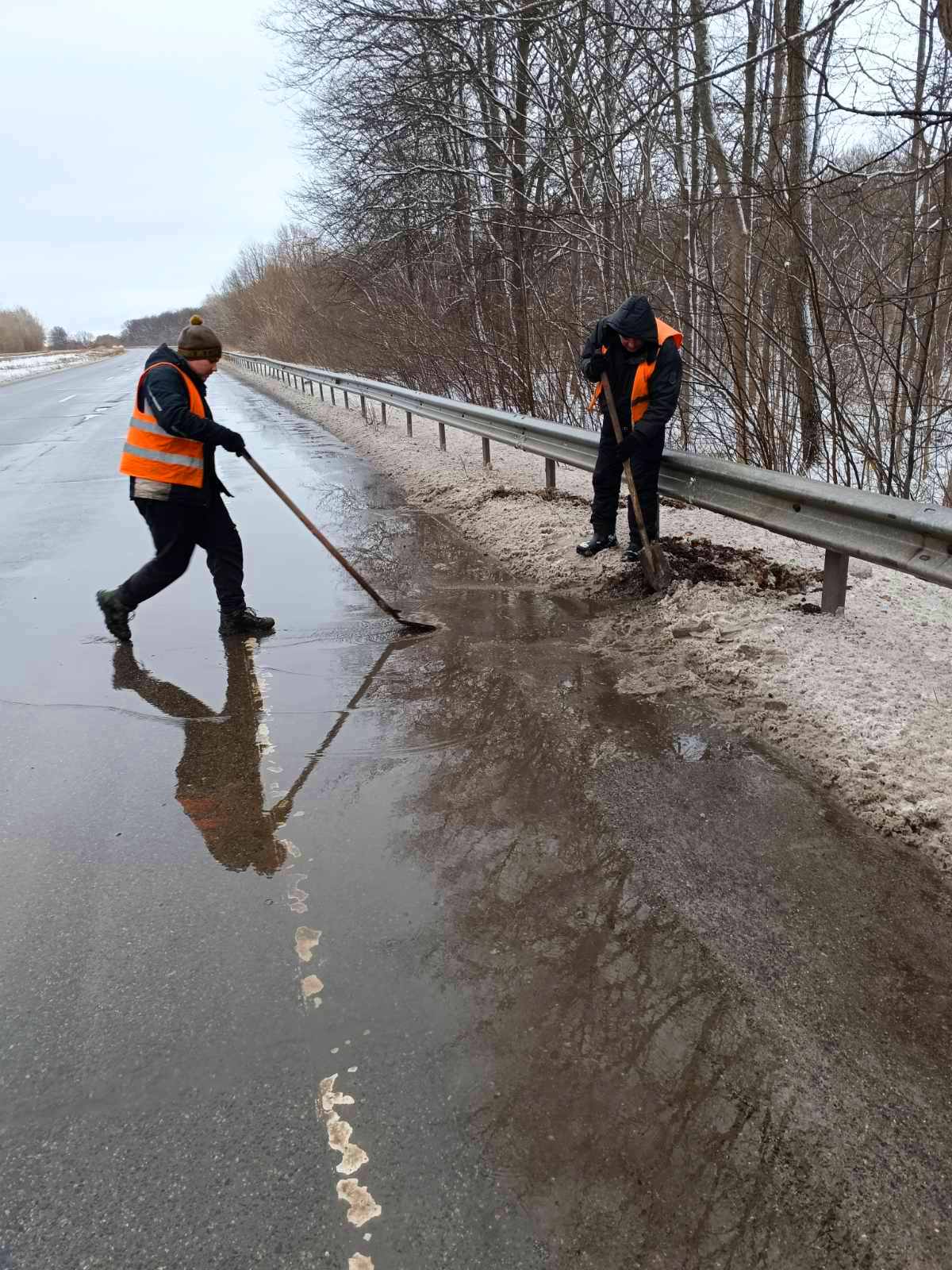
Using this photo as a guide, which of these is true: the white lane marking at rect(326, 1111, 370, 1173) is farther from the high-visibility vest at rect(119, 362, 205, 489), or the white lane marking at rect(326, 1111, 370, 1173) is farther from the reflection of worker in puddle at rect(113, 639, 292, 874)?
the high-visibility vest at rect(119, 362, 205, 489)

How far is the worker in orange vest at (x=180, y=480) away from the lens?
511 centimetres

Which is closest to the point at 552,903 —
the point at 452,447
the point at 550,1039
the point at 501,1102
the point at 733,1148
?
the point at 550,1039

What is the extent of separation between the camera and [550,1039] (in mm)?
2109

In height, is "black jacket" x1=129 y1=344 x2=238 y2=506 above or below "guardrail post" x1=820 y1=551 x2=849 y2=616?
above

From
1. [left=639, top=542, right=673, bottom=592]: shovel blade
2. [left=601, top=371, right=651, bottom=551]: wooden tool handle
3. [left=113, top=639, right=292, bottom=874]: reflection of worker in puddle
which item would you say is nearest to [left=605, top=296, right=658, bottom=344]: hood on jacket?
[left=601, top=371, right=651, bottom=551]: wooden tool handle

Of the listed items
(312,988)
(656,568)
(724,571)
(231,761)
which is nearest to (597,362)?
(656,568)

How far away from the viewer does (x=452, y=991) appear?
228cm

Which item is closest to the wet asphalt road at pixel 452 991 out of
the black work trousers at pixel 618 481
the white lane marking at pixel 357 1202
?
the white lane marking at pixel 357 1202

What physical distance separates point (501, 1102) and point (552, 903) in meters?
0.76

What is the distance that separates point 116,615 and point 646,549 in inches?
136

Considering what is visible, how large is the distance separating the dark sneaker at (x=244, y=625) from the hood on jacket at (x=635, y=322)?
3.06 m

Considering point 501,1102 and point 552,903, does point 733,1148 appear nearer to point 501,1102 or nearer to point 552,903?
point 501,1102

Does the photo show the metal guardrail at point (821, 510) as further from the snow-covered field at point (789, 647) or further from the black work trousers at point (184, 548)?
the black work trousers at point (184, 548)

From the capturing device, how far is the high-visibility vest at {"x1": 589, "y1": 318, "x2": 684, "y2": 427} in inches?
226
